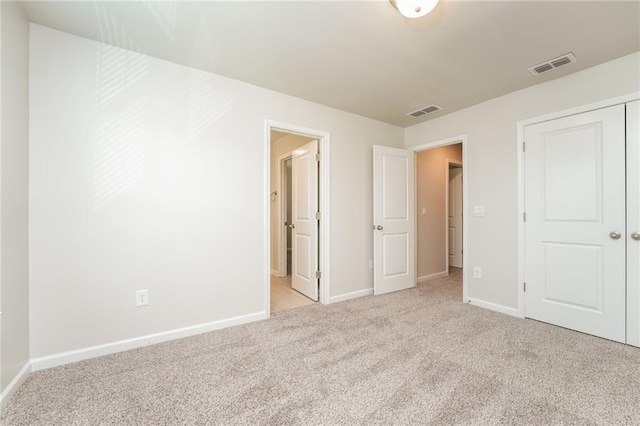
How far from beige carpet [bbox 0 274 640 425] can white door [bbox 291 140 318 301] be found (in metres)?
0.99

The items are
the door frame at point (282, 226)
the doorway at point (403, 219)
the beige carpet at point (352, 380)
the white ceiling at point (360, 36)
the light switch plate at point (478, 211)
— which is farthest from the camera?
the door frame at point (282, 226)

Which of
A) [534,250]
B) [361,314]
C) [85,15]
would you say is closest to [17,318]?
[85,15]

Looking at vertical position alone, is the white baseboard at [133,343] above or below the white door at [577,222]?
below

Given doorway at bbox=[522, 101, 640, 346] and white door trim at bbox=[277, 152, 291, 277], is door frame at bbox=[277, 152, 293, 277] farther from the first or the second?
doorway at bbox=[522, 101, 640, 346]

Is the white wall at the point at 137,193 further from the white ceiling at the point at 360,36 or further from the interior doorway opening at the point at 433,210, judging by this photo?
the interior doorway opening at the point at 433,210

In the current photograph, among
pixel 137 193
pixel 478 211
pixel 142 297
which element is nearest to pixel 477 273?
pixel 478 211

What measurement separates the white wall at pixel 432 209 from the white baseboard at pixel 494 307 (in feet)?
3.83

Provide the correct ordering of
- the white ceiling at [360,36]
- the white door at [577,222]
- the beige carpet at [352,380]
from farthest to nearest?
the white door at [577,222], the white ceiling at [360,36], the beige carpet at [352,380]

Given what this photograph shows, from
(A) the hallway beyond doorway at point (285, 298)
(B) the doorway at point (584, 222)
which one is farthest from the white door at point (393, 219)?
(B) the doorway at point (584, 222)

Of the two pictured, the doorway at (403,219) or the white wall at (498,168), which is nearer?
the white wall at (498,168)

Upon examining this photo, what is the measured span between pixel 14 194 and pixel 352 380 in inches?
94.7

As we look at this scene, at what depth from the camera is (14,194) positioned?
1.68 meters

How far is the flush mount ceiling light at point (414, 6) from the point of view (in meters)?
1.54

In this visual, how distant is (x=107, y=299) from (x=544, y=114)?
13.9ft
